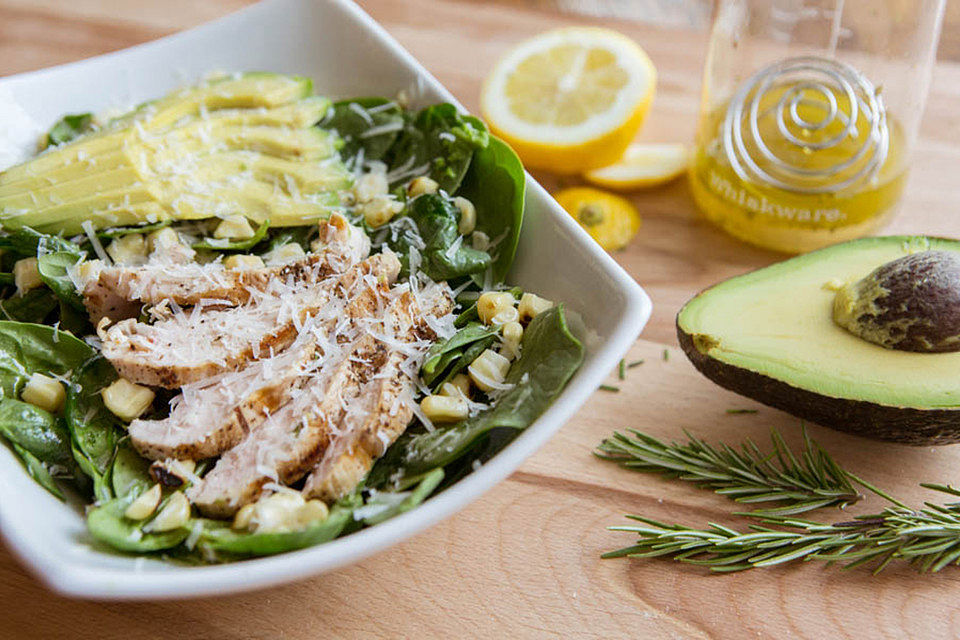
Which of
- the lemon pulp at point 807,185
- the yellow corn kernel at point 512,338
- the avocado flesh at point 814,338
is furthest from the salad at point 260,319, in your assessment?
the lemon pulp at point 807,185

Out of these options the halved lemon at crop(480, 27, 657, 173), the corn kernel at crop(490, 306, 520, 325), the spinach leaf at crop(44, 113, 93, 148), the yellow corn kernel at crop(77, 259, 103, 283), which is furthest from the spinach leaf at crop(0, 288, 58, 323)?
the halved lemon at crop(480, 27, 657, 173)

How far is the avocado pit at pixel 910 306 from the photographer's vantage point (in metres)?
2.10

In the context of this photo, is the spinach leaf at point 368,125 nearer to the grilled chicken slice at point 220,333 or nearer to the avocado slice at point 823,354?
the grilled chicken slice at point 220,333

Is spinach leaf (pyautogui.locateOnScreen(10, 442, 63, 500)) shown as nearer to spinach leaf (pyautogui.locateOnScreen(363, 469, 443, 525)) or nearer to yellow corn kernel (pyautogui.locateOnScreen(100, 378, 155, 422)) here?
yellow corn kernel (pyautogui.locateOnScreen(100, 378, 155, 422))

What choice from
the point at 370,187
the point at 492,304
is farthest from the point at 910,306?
the point at 370,187

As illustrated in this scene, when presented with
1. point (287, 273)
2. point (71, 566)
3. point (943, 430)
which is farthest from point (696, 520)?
point (71, 566)

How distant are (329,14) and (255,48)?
0.25 m

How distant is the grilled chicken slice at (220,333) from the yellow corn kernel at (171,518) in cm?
30

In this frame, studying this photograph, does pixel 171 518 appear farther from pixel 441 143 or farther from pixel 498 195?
pixel 441 143

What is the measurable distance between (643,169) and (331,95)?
1021 millimetres

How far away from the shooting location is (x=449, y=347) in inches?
79.3

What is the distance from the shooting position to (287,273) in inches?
84.6

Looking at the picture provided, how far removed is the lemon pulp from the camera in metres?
2.79

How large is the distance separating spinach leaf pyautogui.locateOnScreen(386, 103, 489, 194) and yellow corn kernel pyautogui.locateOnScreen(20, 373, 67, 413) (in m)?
1.04
